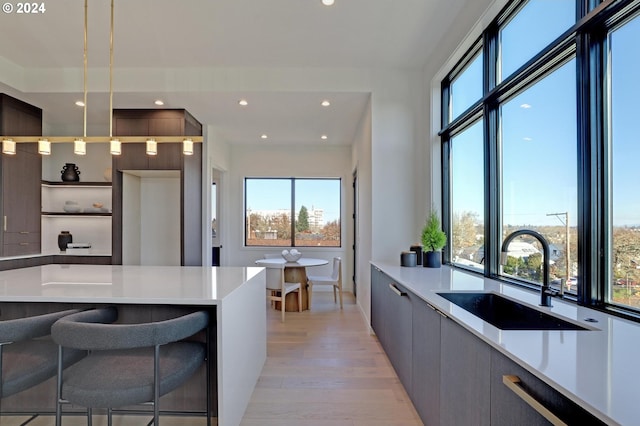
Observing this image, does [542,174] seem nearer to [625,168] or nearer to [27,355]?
[625,168]

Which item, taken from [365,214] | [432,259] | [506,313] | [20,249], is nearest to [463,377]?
[506,313]

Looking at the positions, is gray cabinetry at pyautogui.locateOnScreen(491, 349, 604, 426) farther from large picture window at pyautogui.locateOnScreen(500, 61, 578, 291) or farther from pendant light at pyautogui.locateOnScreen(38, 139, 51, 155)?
pendant light at pyautogui.locateOnScreen(38, 139, 51, 155)

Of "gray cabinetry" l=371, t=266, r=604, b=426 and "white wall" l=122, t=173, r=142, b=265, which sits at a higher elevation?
"white wall" l=122, t=173, r=142, b=265

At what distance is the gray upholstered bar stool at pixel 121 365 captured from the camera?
1448 mm

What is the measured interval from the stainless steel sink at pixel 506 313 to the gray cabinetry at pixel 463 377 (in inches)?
16.1

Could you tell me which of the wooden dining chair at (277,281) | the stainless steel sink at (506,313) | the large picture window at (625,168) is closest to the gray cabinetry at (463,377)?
the stainless steel sink at (506,313)

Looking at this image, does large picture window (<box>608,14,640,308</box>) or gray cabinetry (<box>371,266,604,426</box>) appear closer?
gray cabinetry (<box>371,266,604,426</box>)

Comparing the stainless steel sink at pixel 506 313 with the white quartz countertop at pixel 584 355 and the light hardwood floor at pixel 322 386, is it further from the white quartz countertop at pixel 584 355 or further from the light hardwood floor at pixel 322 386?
the light hardwood floor at pixel 322 386

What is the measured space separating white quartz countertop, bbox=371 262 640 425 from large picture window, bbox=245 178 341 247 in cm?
489

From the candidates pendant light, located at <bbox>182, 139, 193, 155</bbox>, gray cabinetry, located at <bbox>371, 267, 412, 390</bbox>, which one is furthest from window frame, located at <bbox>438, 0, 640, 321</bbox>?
pendant light, located at <bbox>182, 139, 193, 155</bbox>

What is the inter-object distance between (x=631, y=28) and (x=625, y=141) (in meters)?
0.48

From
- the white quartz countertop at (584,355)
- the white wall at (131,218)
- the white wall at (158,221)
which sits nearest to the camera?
the white quartz countertop at (584,355)

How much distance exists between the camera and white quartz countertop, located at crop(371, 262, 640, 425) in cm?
76

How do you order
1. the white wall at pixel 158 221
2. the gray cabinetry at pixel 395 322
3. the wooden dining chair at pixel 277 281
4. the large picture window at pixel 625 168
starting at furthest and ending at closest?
1. the white wall at pixel 158 221
2. the wooden dining chair at pixel 277 281
3. the gray cabinetry at pixel 395 322
4. the large picture window at pixel 625 168
